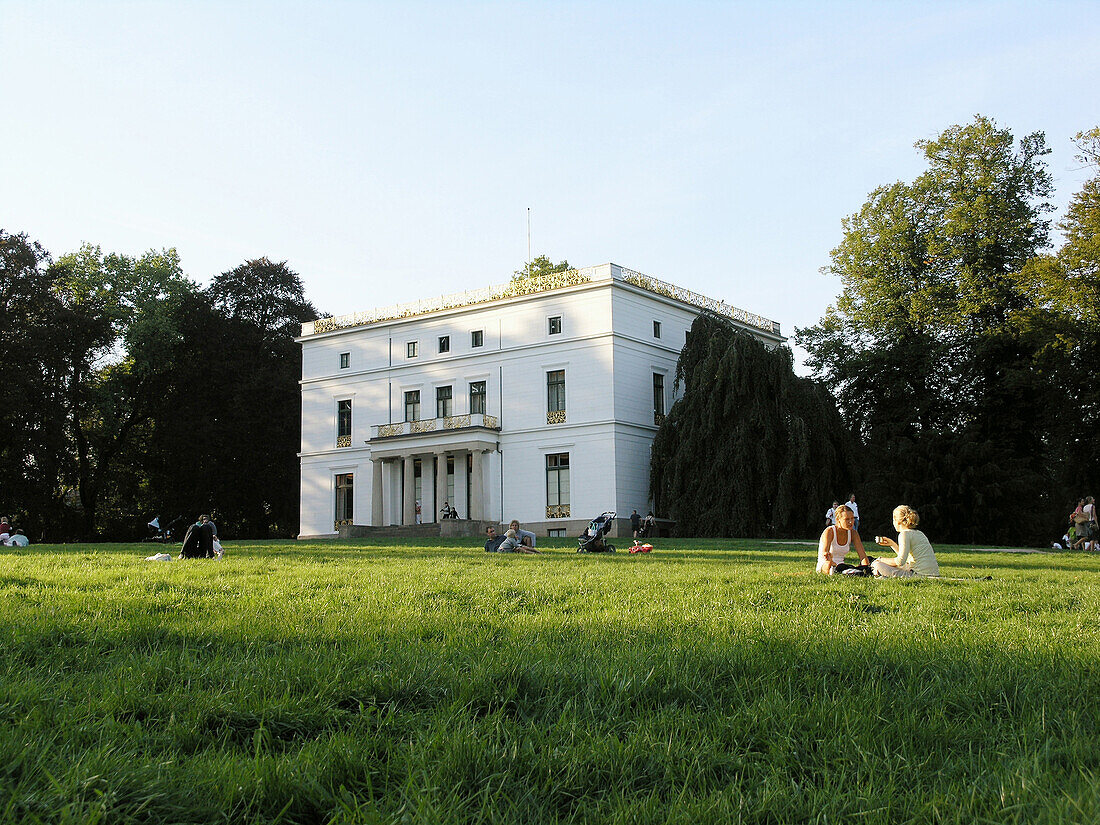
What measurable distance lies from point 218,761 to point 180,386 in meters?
50.0

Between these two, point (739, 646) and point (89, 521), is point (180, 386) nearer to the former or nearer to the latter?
point (89, 521)

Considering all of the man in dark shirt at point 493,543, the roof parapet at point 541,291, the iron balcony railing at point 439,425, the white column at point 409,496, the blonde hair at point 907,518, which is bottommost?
the man in dark shirt at point 493,543

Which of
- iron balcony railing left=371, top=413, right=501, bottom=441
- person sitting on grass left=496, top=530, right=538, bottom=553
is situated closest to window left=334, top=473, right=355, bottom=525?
iron balcony railing left=371, top=413, right=501, bottom=441

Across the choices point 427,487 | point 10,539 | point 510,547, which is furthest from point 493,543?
point 427,487

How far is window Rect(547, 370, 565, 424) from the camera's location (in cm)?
4303

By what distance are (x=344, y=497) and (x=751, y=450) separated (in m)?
22.3

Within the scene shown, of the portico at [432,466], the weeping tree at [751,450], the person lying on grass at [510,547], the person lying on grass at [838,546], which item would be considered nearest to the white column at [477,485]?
the portico at [432,466]

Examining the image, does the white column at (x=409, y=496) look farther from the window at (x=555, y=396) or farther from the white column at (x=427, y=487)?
the window at (x=555, y=396)

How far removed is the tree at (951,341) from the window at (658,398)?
679 cm

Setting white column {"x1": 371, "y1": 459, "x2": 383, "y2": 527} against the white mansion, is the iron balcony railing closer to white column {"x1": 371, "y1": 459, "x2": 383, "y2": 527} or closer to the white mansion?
the white mansion

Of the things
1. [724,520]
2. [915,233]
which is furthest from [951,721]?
[915,233]

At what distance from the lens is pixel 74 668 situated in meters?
4.83

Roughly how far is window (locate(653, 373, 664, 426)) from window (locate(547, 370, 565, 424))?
416 centimetres

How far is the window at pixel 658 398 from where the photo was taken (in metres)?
43.4
